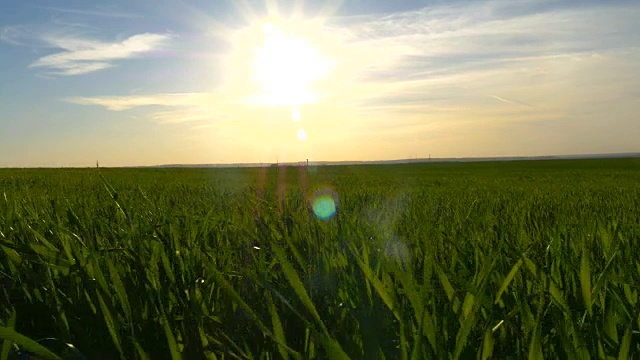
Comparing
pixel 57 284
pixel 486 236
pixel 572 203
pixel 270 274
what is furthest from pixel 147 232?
pixel 572 203

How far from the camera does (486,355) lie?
104 centimetres

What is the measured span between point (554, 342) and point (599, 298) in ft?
1.08

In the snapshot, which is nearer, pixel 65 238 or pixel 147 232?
pixel 65 238

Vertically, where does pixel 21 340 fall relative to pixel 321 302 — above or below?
above

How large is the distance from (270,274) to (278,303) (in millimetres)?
389

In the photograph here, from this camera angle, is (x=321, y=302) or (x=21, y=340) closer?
(x=21, y=340)

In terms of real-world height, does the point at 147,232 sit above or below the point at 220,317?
above

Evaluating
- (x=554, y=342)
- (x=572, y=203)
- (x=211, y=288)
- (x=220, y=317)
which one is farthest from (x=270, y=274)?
(x=572, y=203)

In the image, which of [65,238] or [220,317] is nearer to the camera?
[220,317]

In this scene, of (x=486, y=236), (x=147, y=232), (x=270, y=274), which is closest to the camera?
(x=270, y=274)

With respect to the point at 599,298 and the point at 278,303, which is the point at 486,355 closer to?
the point at 599,298

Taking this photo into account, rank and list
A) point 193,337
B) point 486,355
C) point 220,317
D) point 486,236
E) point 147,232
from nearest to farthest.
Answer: point 486,355 < point 193,337 < point 220,317 < point 147,232 < point 486,236

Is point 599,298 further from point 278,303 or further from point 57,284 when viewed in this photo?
point 57,284

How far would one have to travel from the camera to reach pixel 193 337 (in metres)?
1.52
